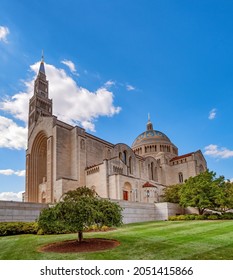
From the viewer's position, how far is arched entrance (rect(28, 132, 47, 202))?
47125 millimetres

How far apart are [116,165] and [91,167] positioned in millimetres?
4205

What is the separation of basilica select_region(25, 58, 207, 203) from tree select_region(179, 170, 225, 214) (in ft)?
36.6

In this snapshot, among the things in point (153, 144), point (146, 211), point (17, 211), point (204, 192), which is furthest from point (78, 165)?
point (153, 144)

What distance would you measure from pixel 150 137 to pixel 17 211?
57829 millimetres

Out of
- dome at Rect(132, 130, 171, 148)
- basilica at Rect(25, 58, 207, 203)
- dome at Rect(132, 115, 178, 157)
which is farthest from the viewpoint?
dome at Rect(132, 130, 171, 148)

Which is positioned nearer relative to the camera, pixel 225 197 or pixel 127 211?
pixel 127 211

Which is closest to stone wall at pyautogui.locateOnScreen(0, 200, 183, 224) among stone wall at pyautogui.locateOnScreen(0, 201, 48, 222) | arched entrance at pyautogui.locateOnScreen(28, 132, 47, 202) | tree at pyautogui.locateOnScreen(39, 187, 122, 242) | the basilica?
stone wall at pyautogui.locateOnScreen(0, 201, 48, 222)

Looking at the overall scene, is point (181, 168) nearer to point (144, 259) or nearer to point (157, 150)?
point (157, 150)

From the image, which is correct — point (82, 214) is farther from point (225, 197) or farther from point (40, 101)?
point (40, 101)

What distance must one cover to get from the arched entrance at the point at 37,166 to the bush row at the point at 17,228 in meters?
30.4

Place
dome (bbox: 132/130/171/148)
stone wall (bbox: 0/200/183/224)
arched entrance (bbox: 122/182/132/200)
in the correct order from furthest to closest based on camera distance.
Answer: dome (bbox: 132/130/171/148) → arched entrance (bbox: 122/182/132/200) → stone wall (bbox: 0/200/183/224)

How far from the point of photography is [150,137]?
244 feet

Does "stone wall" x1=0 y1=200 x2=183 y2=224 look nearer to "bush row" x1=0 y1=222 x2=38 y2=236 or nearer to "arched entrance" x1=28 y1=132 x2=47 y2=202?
"bush row" x1=0 y1=222 x2=38 y2=236
